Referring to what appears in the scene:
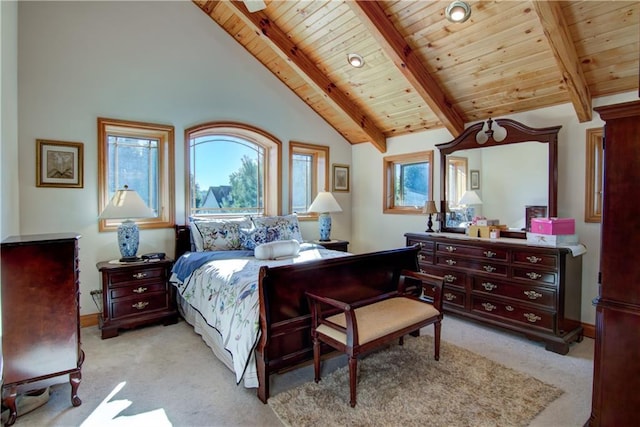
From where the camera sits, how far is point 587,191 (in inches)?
133

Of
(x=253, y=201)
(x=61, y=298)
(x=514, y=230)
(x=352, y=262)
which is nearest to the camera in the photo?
(x=61, y=298)

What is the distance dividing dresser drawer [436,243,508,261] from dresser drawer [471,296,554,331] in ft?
1.45

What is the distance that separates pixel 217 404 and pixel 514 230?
331cm

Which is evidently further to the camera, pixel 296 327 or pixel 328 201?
pixel 328 201

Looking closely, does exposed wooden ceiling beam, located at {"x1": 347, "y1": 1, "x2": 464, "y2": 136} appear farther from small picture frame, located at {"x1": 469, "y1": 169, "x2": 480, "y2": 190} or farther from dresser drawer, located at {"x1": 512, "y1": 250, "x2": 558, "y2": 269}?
dresser drawer, located at {"x1": 512, "y1": 250, "x2": 558, "y2": 269}

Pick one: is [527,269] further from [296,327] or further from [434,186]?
[296,327]

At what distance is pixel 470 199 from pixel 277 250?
93.5 inches

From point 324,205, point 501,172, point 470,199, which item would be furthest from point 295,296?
point 501,172

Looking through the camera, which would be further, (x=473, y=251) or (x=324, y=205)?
(x=324, y=205)

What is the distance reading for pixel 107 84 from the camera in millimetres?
3738

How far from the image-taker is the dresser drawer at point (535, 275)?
3.12 meters

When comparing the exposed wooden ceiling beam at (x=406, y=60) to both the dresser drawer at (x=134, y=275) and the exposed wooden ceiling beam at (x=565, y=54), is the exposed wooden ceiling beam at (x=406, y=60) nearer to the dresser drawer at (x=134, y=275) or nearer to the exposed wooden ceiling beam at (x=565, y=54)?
the exposed wooden ceiling beam at (x=565, y=54)

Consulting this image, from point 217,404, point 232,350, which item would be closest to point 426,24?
point 232,350

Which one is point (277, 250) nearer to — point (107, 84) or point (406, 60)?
point (406, 60)
